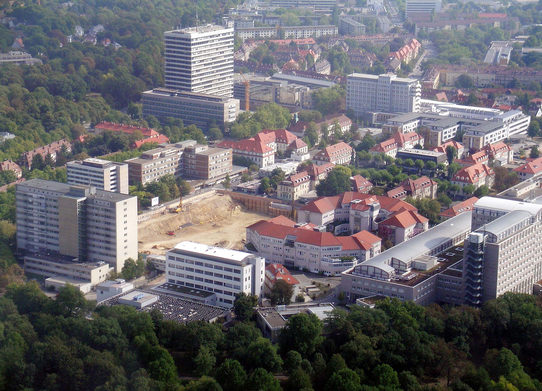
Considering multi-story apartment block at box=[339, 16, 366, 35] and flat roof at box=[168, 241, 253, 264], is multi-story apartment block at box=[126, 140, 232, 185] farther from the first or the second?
multi-story apartment block at box=[339, 16, 366, 35]

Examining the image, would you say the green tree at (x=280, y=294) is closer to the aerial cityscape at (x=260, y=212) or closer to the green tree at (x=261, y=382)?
the aerial cityscape at (x=260, y=212)

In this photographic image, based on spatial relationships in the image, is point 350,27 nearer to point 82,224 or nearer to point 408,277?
point 82,224

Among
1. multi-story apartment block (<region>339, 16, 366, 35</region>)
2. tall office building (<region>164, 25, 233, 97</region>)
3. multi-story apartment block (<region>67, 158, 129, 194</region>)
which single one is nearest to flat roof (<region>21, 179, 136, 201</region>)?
multi-story apartment block (<region>67, 158, 129, 194</region>)

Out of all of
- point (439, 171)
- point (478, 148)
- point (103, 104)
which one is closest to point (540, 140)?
point (478, 148)

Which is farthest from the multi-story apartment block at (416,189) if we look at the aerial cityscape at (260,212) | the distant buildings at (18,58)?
the distant buildings at (18,58)

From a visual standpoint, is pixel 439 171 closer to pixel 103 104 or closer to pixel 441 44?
pixel 103 104

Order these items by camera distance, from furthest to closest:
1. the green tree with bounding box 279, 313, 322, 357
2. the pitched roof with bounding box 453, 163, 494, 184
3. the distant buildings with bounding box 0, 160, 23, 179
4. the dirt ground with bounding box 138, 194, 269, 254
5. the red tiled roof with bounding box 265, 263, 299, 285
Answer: the distant buildings with bounding box 0, 160, 23, 179 < the pitched roof with bounding box 453, 163, 494, 184 < the dirt ground with bounding box 138, 194, 269, 254 < the red tiled roof with bounding box 265, 263, 299, 285 < the green tree with bounding box 279, 313, 322, 357
